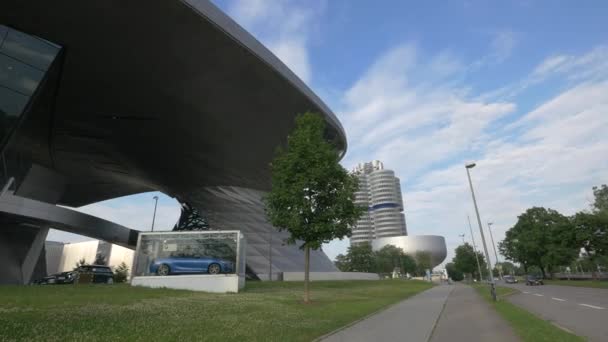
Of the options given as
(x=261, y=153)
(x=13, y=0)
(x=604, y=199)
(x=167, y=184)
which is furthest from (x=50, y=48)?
(x=604, y=199)

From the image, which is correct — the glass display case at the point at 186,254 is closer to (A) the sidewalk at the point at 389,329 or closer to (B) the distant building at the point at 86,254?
(A) the sidewalk at the point at 389,329

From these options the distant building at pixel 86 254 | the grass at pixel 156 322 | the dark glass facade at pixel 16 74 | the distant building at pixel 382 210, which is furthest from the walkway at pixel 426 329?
the distant building at pixel 382 210

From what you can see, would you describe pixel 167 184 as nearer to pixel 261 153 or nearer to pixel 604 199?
pixel 261 153

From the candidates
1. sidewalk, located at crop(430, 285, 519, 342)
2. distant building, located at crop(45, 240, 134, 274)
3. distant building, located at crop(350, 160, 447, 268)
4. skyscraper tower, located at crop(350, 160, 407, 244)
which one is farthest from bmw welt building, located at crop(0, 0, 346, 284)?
skyscraper tower, located at crop(350, 160, 407, 244)

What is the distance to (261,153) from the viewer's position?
37469 millimetres

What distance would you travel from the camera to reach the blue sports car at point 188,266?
18.4m

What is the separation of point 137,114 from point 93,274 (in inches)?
Result: 551

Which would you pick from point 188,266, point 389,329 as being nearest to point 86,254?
point 188,266

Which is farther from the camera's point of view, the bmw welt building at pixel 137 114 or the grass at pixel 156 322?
the bmw welt building at pixel 137 114

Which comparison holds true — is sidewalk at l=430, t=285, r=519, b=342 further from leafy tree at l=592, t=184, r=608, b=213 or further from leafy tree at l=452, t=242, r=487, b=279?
leafy tree at l=452, t=242, r=487, b=279

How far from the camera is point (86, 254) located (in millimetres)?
76125

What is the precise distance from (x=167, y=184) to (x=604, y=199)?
60924 mm

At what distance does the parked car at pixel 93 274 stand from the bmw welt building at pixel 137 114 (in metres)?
6.58

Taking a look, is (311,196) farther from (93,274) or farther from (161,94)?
(93,274)
